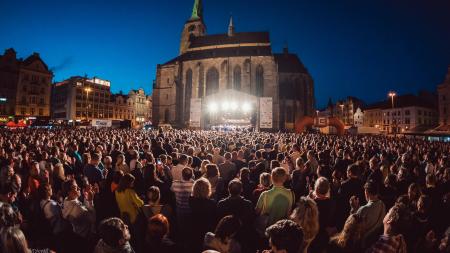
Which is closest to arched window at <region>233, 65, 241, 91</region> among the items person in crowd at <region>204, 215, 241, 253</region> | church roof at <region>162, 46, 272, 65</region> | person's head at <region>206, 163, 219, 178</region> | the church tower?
church roof at <region>162, 46, 272, 65</region>

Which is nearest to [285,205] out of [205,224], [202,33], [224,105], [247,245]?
[247,245]

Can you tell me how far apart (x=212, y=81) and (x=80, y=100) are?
37619mm

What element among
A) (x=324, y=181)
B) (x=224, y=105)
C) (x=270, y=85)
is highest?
(x=270, y=85)

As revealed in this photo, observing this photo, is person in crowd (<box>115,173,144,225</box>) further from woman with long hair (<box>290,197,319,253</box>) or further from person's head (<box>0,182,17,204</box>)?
woman with long hair (<box>290,197,319,253</box>)

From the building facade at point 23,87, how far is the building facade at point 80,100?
33.0ft

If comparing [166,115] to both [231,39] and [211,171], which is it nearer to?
[231,39]

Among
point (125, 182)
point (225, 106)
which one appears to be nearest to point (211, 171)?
point (125, 182)

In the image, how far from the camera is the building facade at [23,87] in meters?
48.5

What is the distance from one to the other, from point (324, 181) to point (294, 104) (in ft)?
174

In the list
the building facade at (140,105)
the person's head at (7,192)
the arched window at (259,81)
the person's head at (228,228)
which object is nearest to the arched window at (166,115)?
the arched window at (259,81)

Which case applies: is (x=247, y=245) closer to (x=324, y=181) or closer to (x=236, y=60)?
(x=324, y=181)

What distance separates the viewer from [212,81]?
55.4m

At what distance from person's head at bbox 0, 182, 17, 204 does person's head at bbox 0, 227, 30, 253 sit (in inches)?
76.5

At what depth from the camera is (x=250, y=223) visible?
385 centimetres
